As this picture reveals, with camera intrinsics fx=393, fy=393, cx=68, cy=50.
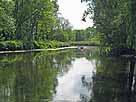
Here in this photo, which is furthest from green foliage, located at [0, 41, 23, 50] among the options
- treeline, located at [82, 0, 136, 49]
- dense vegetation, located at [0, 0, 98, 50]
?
treeline, located at [82, 0, 136, 49]

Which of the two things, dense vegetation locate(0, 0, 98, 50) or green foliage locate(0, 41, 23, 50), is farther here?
dense vegetation locate(0, 0, 98, 50)

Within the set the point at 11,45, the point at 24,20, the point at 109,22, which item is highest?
the point at 24,20

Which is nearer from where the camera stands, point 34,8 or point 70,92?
point 70,92

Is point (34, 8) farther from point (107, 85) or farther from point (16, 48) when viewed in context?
point (107, 85)

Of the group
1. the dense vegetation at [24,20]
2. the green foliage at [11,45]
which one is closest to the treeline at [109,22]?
the green foliage at [11,45]

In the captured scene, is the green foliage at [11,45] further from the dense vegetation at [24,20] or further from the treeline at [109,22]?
the treeline at [109,22]

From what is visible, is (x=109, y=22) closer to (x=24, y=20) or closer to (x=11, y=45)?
(x=11, y=45)

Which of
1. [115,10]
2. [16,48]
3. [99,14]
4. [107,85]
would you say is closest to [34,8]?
[16,48]

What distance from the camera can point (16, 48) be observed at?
77438 millimetres

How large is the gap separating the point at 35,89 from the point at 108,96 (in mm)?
4495

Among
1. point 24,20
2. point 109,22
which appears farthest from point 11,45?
point 109,22

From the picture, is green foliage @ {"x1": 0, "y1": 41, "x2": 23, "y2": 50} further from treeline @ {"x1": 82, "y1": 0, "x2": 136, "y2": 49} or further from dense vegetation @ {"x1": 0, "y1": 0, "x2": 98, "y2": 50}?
treeline @ {"x1": 82, "y1": 0, "x2": 136, "y2": 49}

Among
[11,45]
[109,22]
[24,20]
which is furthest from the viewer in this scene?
[24,20]

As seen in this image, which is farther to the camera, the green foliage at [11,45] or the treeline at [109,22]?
the green foliage at [11,45]
